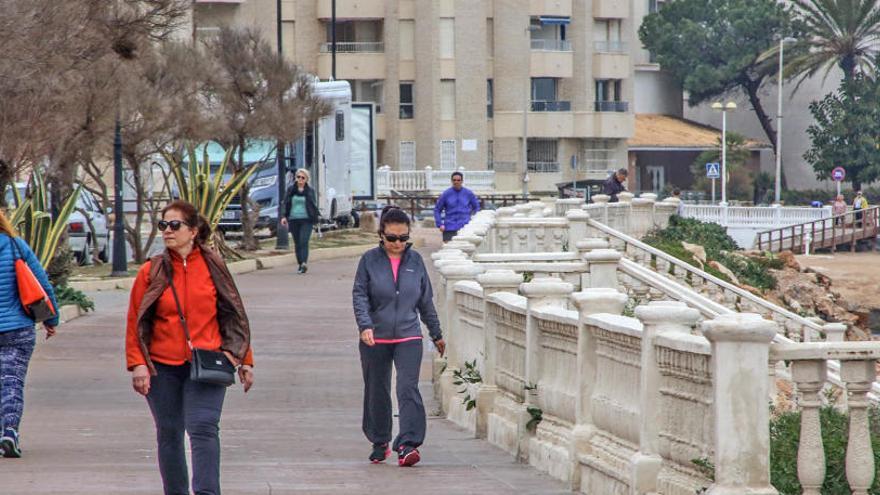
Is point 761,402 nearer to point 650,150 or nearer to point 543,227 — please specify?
point 543,227

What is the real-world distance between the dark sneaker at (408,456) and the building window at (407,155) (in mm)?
70679

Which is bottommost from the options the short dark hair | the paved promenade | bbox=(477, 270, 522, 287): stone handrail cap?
the paved promenade

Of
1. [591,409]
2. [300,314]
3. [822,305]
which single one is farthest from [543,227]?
[591,409]

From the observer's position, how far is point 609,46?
86.8 meters

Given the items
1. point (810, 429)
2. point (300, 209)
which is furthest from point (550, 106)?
point (810, 429)

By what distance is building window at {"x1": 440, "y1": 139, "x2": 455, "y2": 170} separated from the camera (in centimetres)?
8144

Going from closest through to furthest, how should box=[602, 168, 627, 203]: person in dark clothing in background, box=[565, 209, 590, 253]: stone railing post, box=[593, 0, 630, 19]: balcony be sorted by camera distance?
1. box=[565, 209, 590, 253]: stone railing post
2. box=[602, 168, 627, 203]: person in dark clothing in background
3. box=[593, 0, 630, 19]: balcony

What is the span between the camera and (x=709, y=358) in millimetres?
7910

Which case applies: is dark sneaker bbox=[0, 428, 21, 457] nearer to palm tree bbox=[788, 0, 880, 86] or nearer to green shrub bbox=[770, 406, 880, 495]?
green shrub bbox=[770, 406, 880, 495]

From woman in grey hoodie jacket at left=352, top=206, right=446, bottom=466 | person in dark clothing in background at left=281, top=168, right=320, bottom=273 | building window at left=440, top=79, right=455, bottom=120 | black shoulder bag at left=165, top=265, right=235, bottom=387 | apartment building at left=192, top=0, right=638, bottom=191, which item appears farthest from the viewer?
building window at left=440, top=79, right=455, bottom=120

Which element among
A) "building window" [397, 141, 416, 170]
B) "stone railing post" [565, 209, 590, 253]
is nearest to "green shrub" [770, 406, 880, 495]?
"stone railing post" [565, 209, 590, 253]

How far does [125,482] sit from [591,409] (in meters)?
2.77

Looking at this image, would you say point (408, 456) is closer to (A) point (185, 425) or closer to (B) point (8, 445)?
(B) point (8, 445)

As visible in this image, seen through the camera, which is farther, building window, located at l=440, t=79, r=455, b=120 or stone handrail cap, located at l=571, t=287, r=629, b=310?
building window, located at l=440, t=79, r=455, b=120
